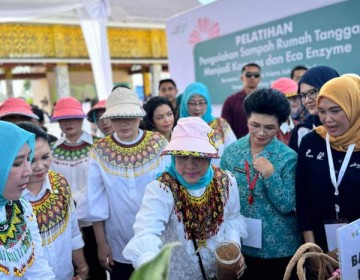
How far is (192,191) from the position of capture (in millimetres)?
1488

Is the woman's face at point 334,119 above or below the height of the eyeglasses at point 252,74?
below

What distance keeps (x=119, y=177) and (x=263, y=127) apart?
0.81 m

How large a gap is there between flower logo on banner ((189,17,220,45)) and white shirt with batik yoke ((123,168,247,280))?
12.6ft

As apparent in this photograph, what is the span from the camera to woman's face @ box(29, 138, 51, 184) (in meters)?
1.71

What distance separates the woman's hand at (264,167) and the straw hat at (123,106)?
2.38 ft

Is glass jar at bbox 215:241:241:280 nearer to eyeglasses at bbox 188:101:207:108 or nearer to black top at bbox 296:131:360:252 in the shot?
black top at bbox 296:131:360:252

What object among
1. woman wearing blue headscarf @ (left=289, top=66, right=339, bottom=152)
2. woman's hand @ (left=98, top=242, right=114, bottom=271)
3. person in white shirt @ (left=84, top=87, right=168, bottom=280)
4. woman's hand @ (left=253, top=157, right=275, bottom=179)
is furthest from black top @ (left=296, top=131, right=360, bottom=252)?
woman's hand @ (left=98, top=242, right=114, bottom=271)

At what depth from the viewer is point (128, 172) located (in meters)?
2.00

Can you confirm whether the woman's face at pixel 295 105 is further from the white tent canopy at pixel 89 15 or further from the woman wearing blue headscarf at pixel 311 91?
the white tent canopy at pixel 89 15

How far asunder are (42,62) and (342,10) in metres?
7.13

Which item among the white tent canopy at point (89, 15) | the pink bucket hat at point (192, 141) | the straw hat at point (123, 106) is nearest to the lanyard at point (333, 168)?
the pink bucket hat at point (192, 141)

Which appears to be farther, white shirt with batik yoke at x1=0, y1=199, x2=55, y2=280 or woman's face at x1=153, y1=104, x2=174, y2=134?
woman's face at x1=153, y1=104, x2=174, y2=134

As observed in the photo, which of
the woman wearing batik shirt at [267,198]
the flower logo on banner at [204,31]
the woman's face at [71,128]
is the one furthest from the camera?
the flower logo on banner at [204,31]

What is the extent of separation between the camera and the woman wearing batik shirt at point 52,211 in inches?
67.2
